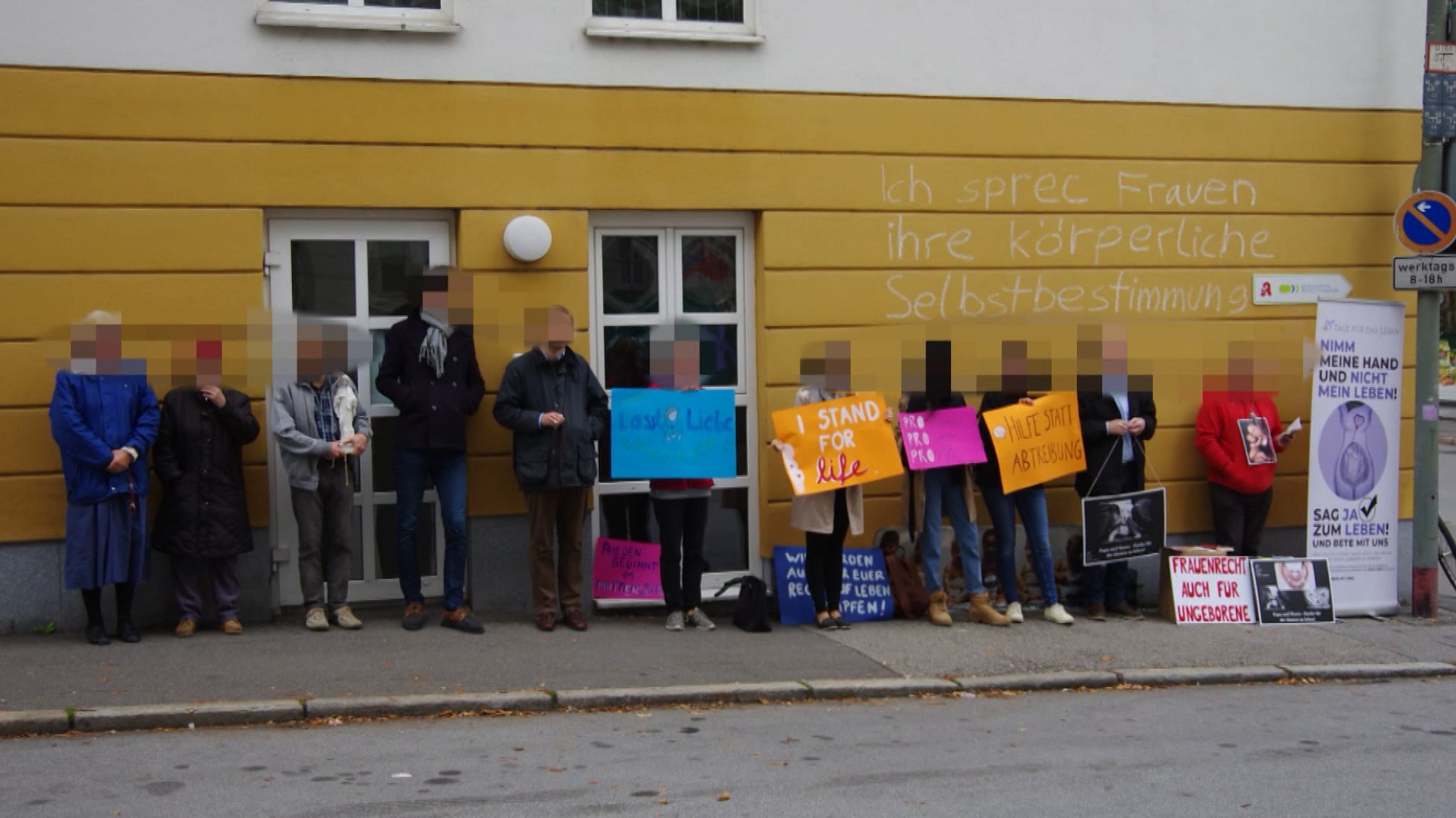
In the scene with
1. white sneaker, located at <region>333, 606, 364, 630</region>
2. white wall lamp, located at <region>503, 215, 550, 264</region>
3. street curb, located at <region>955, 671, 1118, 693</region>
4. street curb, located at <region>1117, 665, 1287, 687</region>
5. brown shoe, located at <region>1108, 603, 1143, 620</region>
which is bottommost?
street curb, located at <region>1117, 665, 1287, 687</region>

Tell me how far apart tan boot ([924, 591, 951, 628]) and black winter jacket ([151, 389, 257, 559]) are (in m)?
4.56

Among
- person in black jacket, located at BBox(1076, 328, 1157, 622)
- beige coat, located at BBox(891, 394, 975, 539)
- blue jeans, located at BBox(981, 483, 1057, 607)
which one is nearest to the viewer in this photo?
beige coat, located at BBox(891, 394, 975, 539)

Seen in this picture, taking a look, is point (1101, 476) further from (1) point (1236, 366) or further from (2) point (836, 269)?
(2) point (836, 269)

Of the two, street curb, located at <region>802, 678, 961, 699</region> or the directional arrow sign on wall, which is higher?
the directional arrow sign on wall

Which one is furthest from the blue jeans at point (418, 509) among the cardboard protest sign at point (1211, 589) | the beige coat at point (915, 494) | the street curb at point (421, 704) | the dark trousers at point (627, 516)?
the cardboard protest sign at point (1211, 589)

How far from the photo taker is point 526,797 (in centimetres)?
575

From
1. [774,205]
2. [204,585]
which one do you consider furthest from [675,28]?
[204,585]

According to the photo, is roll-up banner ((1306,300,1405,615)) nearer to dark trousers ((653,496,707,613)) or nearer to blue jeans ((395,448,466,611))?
dark trousers ((653,496,707,613))

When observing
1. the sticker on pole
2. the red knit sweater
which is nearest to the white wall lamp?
the red knit sweater

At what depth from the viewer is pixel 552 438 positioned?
8.65 m

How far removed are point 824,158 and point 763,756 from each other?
468 centimetres

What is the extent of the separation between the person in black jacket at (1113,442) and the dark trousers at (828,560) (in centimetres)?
192

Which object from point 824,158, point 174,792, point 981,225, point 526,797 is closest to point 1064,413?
point 981,225

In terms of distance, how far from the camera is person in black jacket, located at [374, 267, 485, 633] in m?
8.62
